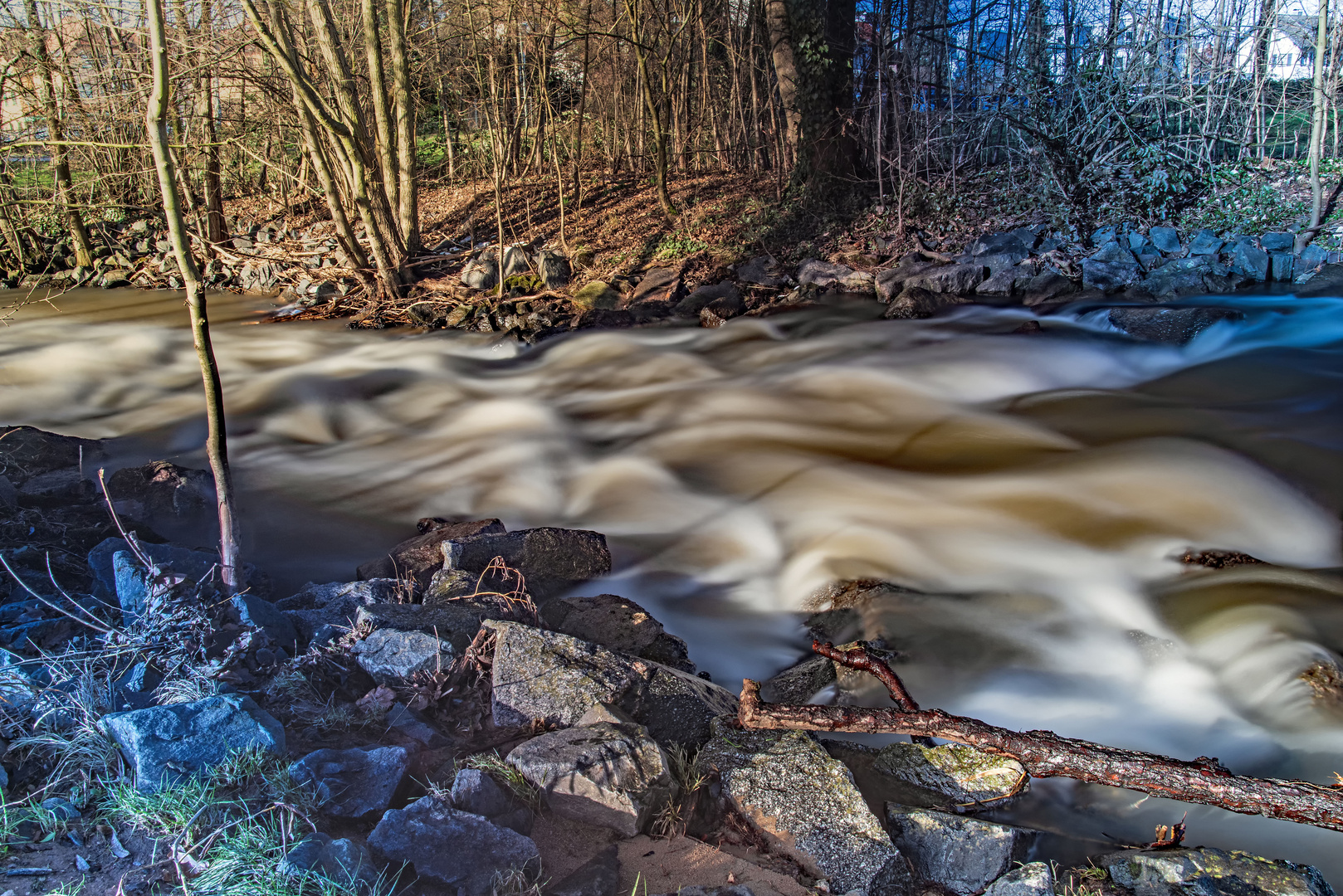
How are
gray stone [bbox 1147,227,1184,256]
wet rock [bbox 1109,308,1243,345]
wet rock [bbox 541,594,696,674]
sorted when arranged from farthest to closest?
gray stone [bbox 1147,227,1184,256] → wet rock [bbox 1109,308,1243,345] → wet rock [bbox 541,594,696,674]

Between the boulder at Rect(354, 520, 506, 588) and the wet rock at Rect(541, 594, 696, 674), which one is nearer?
the wet rock at Rect(541, 594, 696, 674)

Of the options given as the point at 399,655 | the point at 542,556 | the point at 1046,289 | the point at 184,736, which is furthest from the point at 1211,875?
the point at 1046,289

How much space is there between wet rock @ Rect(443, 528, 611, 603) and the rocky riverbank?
2.15ft

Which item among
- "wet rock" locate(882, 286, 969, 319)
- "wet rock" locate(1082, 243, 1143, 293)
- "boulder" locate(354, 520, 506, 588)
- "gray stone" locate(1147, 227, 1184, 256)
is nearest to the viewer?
"boulder" locate(354, 520, 506, 588)

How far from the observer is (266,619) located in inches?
120

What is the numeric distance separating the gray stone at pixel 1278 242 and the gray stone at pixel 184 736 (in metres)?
10.5

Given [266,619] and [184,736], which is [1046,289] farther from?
[184,736]

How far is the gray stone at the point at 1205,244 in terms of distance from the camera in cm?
927

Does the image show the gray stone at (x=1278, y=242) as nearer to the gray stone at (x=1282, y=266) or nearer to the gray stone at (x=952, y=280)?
the gray stone at (x=1282, y=266)

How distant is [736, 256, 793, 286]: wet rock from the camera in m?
10.0

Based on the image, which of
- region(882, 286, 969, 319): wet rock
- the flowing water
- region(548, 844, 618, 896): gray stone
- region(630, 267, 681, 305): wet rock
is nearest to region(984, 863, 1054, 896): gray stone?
the flowing water

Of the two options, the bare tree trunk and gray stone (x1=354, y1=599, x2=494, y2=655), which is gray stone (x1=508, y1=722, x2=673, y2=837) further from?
the bare tree trunk

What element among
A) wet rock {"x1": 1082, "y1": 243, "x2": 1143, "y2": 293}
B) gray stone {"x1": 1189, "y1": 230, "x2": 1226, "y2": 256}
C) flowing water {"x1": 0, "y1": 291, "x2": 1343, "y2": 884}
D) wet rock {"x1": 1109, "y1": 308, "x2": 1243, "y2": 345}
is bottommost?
flowing water {"x1": 0, "y1": 291, "x2": 1343, "y2": 884}

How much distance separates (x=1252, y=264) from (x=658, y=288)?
6309 mm
